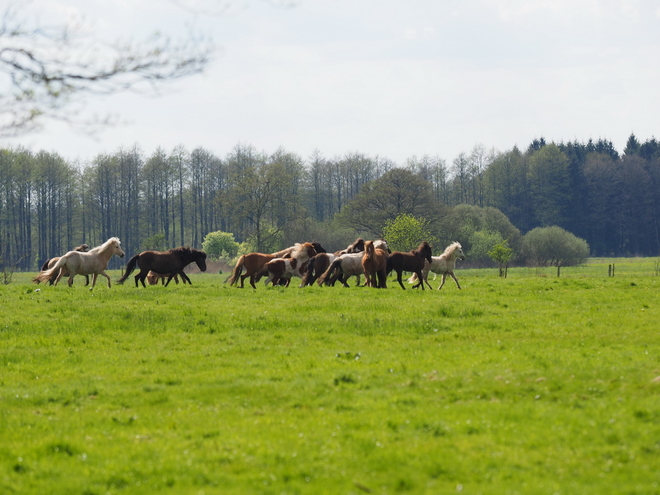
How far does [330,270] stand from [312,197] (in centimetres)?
8327

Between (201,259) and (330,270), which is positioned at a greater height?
(201,259)

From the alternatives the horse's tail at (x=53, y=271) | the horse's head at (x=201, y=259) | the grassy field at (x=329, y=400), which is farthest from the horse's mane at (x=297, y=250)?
the grassy field at (x=329, y=400)

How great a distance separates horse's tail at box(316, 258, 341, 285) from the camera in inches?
1141

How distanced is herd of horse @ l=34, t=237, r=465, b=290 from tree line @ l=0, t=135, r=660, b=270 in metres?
26.5

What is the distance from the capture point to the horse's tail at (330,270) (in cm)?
2898

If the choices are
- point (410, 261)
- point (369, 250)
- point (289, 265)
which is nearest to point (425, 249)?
point (410, 261)

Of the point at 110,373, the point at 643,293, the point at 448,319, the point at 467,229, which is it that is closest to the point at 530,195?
the point at 467,229

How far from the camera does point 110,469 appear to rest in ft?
25.9

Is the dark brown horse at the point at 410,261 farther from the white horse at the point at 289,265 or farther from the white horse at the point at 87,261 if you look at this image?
the white horse at the point at 87,261

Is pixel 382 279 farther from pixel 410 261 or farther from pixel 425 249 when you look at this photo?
pixel 425 249

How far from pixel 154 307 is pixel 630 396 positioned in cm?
1465

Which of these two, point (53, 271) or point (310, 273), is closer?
point (53, 271)

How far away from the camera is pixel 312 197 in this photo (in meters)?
112

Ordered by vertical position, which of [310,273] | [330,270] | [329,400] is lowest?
[329,400]
